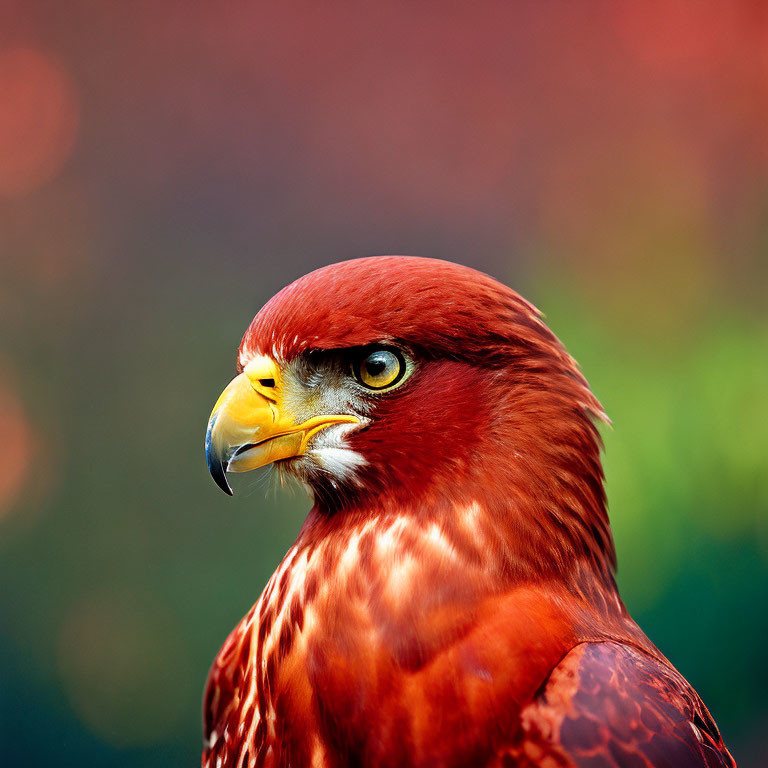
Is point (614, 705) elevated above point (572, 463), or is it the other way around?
point (572, 463)

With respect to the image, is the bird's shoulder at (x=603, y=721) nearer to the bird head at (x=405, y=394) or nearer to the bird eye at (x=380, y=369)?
the bird head at (x=405, y=394)

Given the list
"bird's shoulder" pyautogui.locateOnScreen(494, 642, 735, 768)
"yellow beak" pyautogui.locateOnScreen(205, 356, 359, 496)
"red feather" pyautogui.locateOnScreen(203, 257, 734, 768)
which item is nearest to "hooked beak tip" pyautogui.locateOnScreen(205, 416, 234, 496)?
"yellow beak" pyautogui.locateOnScreen(205, 356, 359, 496)

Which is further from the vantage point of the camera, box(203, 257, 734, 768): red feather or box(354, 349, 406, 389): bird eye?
box(354, 349, 406, 389): bird eye

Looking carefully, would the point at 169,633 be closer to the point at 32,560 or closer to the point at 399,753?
the point at 32,560

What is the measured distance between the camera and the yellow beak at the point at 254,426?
2.83 feet

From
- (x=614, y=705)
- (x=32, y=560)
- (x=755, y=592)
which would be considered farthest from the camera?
(x=755, y=592)

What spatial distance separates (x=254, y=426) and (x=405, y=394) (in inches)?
6.4

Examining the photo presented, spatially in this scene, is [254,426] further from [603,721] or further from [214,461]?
[603,721]

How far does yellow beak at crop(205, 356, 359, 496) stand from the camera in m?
0.86

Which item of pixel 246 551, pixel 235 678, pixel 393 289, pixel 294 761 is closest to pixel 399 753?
pixel 294 761

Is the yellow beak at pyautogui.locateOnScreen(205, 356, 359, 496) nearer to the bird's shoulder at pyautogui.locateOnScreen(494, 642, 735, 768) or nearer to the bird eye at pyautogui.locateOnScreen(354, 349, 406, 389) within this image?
the bird eye at pyautogui.locateOnScreen(354, 349, 406, 389)

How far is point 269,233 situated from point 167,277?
0.82ft

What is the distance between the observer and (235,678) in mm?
972

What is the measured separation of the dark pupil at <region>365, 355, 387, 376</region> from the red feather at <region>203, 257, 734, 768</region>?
0.10 feet
